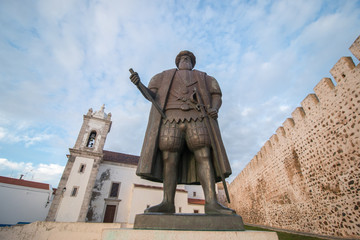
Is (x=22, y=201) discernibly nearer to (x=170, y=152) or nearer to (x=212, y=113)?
(x=170, y=152)

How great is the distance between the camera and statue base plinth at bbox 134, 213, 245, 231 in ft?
5.66

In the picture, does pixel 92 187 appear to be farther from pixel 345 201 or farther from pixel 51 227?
pixel 345 201

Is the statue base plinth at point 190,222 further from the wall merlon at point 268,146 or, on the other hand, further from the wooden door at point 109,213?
the wooden door at point 109,213

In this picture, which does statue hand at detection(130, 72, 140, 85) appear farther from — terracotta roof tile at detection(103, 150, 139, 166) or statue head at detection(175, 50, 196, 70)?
terracotta roof tile at detection(103, 150, 139, 166)

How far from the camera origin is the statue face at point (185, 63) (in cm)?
319

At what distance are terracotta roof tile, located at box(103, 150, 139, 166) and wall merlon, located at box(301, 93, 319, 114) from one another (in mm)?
19021

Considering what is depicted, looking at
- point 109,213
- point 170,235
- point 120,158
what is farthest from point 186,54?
point 120,158

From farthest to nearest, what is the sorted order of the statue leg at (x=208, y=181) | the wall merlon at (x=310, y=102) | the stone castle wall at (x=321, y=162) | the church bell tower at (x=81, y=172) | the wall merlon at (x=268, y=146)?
the church bell tower at (x=81, y=172), the wall merlon at (x=268, y=146), the wall merlon at (x=310, y=102), the stone castle wall at (x=321, y=162), the statue leg at (x=208, y=181)

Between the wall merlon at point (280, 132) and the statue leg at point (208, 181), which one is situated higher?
the wall merlon at point (280, 132)

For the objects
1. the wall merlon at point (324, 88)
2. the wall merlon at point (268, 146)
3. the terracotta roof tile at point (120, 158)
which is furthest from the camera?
the terracotta roof tile at point (120, 158)

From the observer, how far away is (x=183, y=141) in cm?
243

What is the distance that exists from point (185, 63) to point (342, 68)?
704cm

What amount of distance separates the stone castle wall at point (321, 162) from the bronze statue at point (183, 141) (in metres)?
6.30

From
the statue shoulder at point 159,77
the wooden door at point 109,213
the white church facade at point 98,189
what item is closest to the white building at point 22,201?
the white church facade at point 98,189
